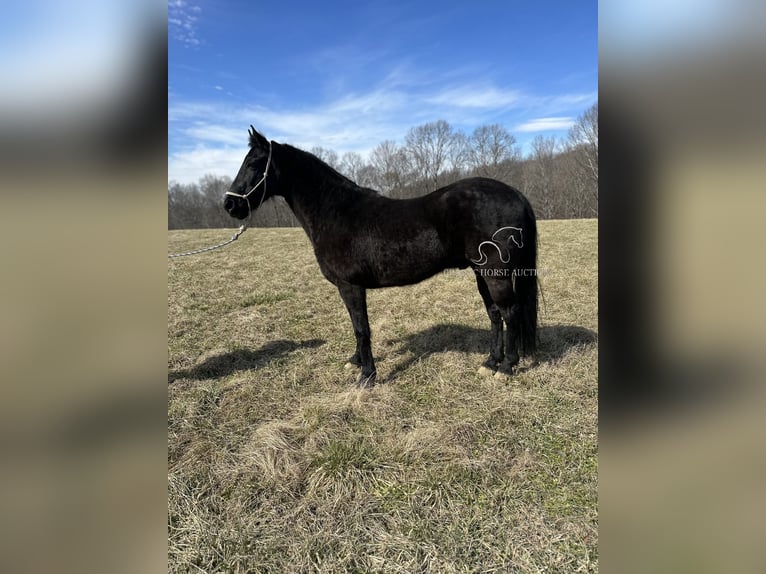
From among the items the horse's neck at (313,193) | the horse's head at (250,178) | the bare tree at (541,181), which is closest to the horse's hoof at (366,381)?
the horse's neck at (313,193)

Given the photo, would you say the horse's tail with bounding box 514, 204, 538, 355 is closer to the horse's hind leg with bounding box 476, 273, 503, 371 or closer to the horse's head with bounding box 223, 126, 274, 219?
the horse's hind leg with bounding box 476, 273, 503, 371

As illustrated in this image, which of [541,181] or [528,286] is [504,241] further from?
[541,181]

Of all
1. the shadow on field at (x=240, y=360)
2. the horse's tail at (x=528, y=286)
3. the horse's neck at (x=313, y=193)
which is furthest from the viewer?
the shadow on field at (x=240, y=360)

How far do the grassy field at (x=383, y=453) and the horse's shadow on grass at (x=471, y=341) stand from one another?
3cm

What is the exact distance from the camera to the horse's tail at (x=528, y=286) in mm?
3561

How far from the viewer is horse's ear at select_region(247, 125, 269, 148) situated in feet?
12.2

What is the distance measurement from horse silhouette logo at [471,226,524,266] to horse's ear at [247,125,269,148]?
99.5 inches

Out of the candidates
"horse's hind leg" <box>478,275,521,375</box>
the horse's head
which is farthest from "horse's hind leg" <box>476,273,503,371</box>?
the horse's head

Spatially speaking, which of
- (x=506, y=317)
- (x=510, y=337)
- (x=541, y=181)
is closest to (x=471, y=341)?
(x=510, y=337)

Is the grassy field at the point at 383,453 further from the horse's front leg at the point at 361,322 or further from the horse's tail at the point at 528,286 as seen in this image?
the horse's tail at the point at 528,286

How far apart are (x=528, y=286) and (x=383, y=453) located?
229 centimetres

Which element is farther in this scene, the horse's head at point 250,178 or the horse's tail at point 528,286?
Result: the horse's head at point 250,178

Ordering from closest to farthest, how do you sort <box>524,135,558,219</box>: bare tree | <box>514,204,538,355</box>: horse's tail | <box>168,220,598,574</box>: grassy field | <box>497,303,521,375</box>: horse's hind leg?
<box>168,220,598,574</box>: grassy field < <box>514,204,538,355</box>: horse's tail < <box>497,303,521,375</box>: horse's hind leg < <box>524,135,558,219</box>: bare tree
